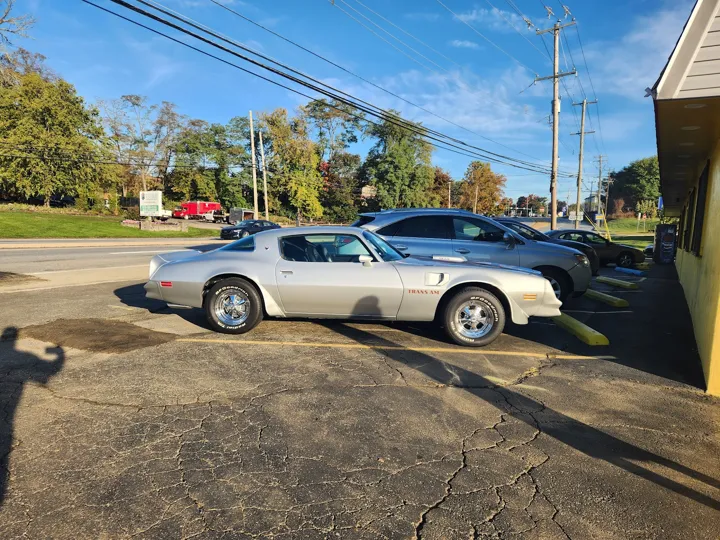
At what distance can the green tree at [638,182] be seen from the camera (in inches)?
3802

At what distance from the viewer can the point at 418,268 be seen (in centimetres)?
551

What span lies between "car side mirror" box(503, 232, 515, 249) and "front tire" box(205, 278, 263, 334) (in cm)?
460

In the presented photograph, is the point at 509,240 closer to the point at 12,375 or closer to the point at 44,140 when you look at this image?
the point at 12,375

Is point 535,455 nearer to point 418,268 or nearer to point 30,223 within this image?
point 418,268

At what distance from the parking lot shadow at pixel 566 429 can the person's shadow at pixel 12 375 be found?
342 centimetres

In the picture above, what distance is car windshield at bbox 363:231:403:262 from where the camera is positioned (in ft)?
18.9

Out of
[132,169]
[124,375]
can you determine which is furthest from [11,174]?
[124,375]

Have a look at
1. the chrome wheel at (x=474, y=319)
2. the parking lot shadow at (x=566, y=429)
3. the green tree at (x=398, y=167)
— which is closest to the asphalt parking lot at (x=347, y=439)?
the parking lot shadow at (x=566, y=429)

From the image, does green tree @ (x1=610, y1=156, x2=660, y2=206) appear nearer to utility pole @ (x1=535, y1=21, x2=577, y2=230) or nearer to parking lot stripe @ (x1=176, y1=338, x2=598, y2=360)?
utility pole @ (x1=535, y1=21, x2=577, y2=230)

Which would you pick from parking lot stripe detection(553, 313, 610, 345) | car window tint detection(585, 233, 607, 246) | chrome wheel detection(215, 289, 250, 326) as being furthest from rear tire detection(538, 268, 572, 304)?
car window tint detection(585, 233, 607, 246)

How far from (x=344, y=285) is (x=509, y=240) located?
385cm

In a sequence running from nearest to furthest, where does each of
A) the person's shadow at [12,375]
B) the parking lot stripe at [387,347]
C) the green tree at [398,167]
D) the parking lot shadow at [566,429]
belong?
1. the parking lot shadow at [566,429]
2. the person's shadow at [12,375]
3. the parking lot stripe at [387,347]
4. the green tree at [398,167]

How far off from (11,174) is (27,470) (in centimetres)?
4832

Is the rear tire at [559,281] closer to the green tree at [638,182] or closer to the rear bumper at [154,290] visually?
the rear bumper at [154,290]
